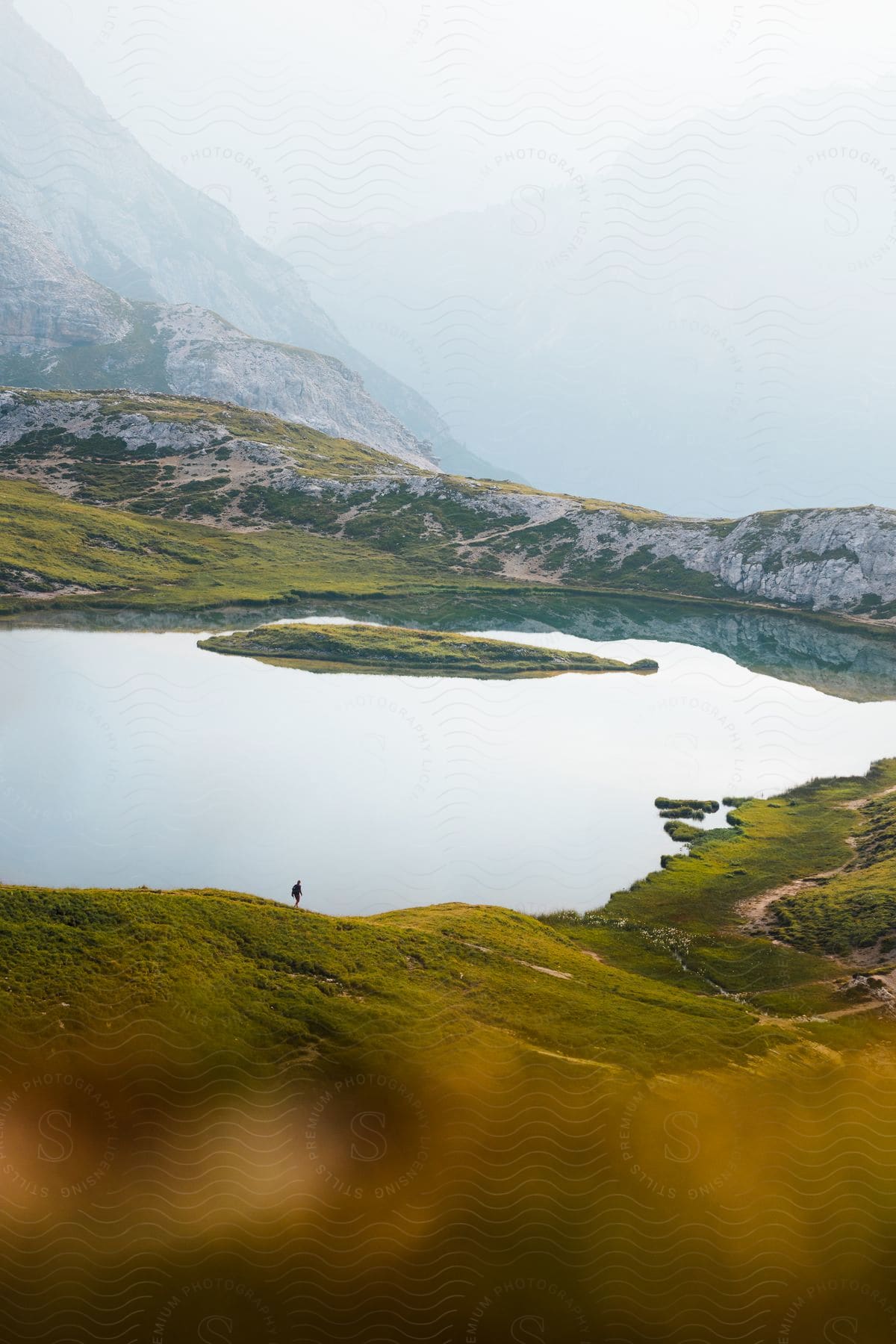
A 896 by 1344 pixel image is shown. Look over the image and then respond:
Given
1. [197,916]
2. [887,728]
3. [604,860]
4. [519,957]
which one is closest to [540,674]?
[887,728]

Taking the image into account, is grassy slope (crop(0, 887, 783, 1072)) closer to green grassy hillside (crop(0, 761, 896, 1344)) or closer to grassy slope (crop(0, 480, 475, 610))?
green grassy hillside (crop(0, 761, 896, 1344))

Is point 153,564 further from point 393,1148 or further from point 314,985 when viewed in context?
point 393,1148

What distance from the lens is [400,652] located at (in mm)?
133875

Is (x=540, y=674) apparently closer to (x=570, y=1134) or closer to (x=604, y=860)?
(x=604, y=860)

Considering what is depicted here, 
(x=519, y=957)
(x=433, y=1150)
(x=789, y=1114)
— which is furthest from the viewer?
(x=519, y=957)

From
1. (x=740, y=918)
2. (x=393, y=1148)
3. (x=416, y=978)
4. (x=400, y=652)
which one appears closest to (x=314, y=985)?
(x=416, y=978)

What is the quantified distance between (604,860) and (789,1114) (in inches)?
1373

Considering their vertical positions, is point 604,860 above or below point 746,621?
below

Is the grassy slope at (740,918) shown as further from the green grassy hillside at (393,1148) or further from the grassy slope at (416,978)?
the green grassy hillside at (393,1148)

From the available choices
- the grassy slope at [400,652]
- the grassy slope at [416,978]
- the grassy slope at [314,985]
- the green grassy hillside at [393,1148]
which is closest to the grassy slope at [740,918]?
the grassy slope at [416,978]

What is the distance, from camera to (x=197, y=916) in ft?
140

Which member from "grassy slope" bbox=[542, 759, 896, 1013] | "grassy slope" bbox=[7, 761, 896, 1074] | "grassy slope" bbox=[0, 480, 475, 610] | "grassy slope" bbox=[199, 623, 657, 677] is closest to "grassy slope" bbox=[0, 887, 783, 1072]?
"grassy slope" bbox=[7, 761, 896, 1074]

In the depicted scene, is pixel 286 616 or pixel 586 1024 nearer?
pixel 586 1024

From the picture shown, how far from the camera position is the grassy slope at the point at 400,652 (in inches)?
5069
